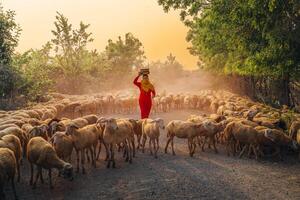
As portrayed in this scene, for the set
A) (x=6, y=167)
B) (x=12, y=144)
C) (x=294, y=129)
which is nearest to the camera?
(x=6, y=167)

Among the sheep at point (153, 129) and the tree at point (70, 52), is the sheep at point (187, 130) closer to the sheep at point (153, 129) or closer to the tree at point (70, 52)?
the sheep at point (153, 129)

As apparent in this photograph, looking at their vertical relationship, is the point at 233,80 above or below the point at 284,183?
above

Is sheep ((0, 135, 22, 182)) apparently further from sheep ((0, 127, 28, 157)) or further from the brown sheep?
the brown sheep

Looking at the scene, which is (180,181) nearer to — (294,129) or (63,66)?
(294,129)

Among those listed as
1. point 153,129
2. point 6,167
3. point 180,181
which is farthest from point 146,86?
point 6,167

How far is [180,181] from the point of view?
12.3 meters

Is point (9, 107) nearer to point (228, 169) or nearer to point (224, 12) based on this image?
point (224, 12)

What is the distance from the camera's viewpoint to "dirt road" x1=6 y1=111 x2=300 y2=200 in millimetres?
11320

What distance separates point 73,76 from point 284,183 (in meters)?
51.3

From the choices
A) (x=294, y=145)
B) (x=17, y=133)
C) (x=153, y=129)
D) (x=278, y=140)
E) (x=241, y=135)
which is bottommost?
(x=294, y=145)

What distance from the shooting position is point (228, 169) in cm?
1391

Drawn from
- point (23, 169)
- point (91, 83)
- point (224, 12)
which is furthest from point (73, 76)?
point (23, 169)

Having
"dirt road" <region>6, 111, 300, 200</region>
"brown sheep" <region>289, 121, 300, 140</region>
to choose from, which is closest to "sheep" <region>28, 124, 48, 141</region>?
"dirt road" <region>6, 111, 300, 200</region>

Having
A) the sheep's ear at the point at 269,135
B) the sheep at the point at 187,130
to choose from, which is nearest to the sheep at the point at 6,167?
the sheep at the point at 187,130
